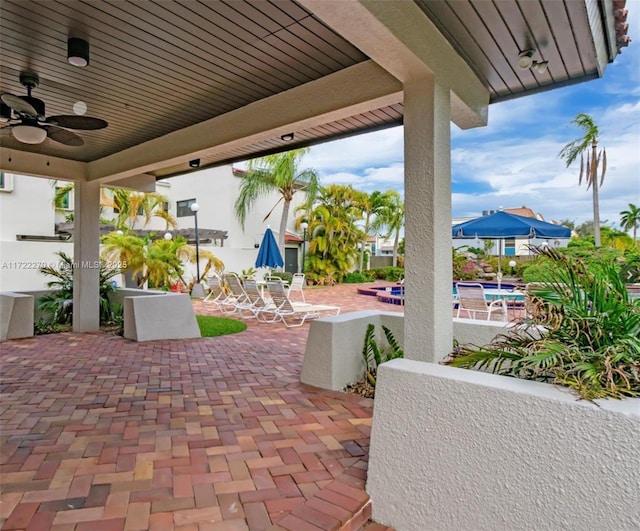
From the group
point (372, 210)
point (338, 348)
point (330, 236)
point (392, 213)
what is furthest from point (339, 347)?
point (392, 213)

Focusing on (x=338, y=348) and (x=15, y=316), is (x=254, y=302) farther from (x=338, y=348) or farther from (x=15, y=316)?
(x=338, y=348)

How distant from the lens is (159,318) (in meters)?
6.46

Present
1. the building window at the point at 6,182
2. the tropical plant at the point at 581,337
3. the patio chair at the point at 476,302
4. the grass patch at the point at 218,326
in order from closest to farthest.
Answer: the tropical plant at the point at 581,337, the patio chair at the point at 476,302, the grass patch at the point at 218,326, the building window at the point at 6,182

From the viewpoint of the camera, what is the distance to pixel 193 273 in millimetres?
15469

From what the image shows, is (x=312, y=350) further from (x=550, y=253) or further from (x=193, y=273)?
(x=193, y=273)

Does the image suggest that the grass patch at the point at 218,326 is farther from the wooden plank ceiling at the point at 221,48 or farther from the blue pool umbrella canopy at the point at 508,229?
the blue pool umbrella canopy at the point at 508,229

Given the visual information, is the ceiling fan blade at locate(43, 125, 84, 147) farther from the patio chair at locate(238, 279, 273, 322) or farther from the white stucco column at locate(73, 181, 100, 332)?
the patio chair at locate(238, 279, 273, 322)

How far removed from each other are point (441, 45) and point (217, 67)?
199 centimetres

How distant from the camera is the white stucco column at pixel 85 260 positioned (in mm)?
7309

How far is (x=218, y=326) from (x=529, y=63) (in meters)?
6.56

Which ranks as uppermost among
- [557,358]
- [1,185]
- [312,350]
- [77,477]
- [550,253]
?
[1,185]

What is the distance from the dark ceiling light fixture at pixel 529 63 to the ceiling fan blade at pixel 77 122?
379 cm

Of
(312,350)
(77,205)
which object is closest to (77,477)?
(312,350)

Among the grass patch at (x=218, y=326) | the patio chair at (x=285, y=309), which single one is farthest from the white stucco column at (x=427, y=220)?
the patio chair at (x=285, y=309)
